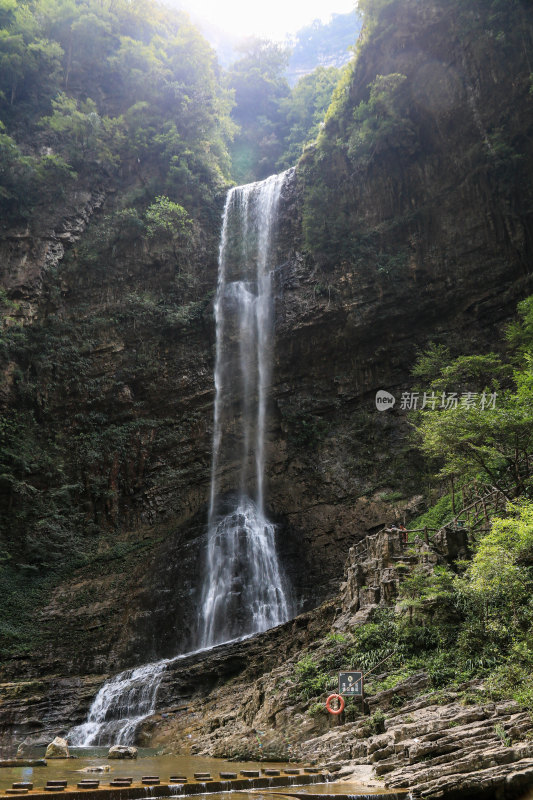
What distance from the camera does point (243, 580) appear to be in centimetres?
1933

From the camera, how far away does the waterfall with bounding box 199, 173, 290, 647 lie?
61.7ft

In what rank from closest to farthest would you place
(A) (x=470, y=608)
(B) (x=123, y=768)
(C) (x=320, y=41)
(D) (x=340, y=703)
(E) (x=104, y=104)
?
(B) (x=123, y=768) < (D) (x=340, y=703) < (A) (x=470, y=608) < (E) (x=104, y=104) < (C) (x=320, y=41)

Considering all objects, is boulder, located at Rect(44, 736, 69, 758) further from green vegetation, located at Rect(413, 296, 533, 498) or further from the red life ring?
green vegetation, located at Rect(413, 296, 533, 498)

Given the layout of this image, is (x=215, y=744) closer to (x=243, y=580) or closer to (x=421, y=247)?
(x=243, y=580)

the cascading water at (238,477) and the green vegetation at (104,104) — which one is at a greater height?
the green vegetation at (104,104)

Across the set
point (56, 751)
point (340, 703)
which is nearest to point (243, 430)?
point (56, 751)

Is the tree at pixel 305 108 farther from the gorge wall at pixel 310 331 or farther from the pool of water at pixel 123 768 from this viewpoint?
the pool of water at pixel 123 768

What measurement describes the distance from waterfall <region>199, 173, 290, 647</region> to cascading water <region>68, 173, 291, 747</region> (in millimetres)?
39

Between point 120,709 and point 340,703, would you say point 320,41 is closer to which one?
point 120,709

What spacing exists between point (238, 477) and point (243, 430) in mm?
2139

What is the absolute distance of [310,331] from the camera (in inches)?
963

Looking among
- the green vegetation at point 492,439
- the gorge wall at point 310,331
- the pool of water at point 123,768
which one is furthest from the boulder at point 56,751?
the green vegetation at point 492,439

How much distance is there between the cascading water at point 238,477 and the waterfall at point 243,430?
39 mm

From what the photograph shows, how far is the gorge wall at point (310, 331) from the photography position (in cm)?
2125
